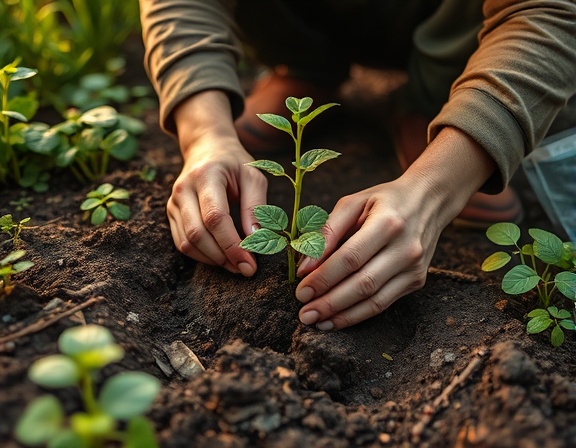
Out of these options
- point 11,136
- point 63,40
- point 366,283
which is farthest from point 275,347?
point 63,40

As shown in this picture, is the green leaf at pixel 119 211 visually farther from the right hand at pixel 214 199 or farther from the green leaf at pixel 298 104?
the green leaf at pixel 298 104

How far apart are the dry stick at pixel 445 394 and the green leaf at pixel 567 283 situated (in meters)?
0.26

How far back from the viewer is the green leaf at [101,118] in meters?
1.70

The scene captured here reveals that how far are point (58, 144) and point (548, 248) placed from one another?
128cm

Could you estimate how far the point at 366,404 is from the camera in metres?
1.22

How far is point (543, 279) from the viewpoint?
4.61 ft

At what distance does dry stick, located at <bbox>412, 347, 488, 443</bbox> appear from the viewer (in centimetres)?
109

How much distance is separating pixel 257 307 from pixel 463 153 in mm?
572

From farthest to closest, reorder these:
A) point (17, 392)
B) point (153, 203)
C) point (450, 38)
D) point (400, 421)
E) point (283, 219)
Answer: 1. point (450, 38)
2. point (153, 203)
3. point (283, 219)
4. point (400, 421)
5. point (17, 392)

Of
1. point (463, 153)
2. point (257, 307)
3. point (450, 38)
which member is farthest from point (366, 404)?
point (450, 38)

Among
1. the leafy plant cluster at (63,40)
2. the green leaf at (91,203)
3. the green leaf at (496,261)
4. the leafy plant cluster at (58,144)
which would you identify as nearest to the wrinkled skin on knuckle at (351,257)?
the green leaf at (496,261)

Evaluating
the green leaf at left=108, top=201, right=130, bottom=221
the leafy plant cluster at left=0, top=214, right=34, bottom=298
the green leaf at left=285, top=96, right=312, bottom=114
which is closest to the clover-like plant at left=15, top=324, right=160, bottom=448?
the leafy plant cluster at left=0, top=214, right=34, bottom=298

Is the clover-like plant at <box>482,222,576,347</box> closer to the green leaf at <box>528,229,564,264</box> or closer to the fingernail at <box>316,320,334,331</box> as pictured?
the green leaf at <box>528,229,564,264</box>

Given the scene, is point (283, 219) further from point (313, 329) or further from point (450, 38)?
point (450, 38)
